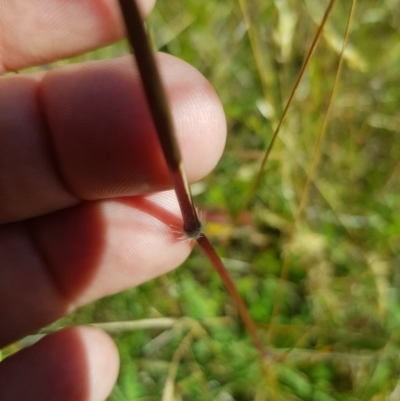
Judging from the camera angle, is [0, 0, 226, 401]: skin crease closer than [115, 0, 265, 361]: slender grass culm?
No

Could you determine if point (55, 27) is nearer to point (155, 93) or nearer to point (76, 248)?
point (76, 248)

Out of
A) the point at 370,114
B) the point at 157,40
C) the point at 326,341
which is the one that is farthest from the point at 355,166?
the point at 157,40

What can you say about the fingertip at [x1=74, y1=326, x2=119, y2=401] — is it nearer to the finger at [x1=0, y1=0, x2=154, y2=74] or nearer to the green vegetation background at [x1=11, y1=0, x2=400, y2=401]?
the green vegetation background at [x1=11, y1=0, x2=400, y2=401]

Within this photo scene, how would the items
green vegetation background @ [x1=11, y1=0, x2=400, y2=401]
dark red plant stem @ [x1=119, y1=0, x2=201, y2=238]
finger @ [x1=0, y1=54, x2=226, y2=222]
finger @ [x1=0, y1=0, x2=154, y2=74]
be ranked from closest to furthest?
1. dark red plant stem @ [x1=119, y1=0, x2=201, y2=238]
2. finger @ [x1=0, y1=54, x2=226, y2=222]
3. finger @ [x1=0, y1=0, x2=154, y2=74]
4. green vegetation background @ [x1=11, y1=0, x2=400, y2=401]

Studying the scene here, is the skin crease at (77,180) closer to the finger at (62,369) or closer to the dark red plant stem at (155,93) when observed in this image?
the finger at (62,369)

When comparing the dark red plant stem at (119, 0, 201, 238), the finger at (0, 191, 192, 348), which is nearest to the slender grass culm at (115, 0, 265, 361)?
the dark red plant stem at (119, 0, 201, 238)

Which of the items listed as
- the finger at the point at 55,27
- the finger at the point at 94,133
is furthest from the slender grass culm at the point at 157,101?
the finger at the point at 55,27
